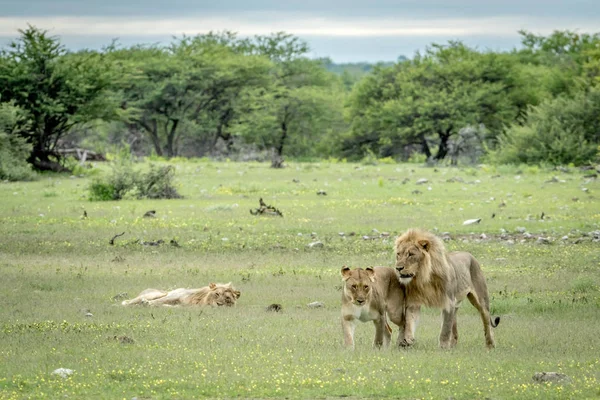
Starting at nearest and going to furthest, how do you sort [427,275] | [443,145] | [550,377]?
1. [550,377]
2. [427,275]
3. [443,145]

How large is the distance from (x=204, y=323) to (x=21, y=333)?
7.23ft

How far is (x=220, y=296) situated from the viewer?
1390 centimetres

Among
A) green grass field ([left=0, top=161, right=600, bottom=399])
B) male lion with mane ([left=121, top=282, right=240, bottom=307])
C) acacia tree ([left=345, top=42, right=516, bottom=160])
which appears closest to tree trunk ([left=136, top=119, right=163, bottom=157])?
acacia tree ([left=345, top=42, right=516, bottom=160])

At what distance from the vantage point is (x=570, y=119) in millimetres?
47750

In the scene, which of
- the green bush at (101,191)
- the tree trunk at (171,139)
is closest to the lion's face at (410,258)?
the green bush at (101,191)

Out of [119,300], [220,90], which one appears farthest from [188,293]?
[220,90]

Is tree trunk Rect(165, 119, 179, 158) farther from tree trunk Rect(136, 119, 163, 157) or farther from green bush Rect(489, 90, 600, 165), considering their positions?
green bush Rect(489, 90, 600, 165)

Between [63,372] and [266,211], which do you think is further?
[266,211]

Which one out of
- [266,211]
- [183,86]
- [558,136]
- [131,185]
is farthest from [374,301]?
[183,86]

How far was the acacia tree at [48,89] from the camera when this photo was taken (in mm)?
40719

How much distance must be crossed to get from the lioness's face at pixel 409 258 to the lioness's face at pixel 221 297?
387 centimetres

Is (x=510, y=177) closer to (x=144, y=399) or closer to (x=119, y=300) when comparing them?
(x=119, y=300)

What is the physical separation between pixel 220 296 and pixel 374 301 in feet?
12.7

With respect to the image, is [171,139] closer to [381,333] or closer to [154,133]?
[154,133]
